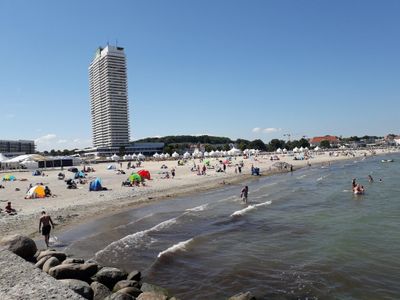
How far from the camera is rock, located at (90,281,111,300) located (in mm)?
10336

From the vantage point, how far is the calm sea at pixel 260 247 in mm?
12102

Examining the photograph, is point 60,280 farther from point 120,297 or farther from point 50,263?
point 50,263

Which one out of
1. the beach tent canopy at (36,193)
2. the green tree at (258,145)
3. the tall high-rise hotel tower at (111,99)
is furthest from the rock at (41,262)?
the green tree at (258,145)

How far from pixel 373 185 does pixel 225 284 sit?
31.0 meters

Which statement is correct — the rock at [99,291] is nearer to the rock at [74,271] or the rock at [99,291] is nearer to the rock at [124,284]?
the rock at [124,284]

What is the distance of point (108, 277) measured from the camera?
11.8 m

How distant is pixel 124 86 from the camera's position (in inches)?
7382

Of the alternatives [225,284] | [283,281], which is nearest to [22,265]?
[225,284]

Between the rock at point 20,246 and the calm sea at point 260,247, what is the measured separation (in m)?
2.65

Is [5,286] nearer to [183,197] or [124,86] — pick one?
[183,197]

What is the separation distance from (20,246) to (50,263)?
7.21ft

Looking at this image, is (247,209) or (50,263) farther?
(247,209)

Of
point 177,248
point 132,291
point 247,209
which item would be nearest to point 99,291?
point 132,291

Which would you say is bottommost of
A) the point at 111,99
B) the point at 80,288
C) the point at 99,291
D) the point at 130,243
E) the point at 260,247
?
the point at 260,247
